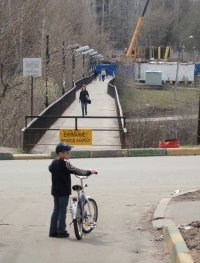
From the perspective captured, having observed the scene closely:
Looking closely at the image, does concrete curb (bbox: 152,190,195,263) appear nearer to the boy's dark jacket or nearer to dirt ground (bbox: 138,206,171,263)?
dirt ground (bbox: 138,206,171,263)

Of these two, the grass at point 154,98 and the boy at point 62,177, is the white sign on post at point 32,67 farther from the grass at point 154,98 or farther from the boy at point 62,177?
the grass at point 154,98

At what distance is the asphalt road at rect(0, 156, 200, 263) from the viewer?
792cm

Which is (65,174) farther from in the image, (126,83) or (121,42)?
(121,42)

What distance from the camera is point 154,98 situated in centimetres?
7200

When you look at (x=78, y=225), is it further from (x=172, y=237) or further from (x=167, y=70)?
(x=167, y=70)

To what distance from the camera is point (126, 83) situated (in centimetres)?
7669

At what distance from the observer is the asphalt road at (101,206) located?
26.0 ft

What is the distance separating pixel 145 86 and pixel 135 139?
186 feet

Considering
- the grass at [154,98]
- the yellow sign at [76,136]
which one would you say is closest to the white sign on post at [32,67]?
the yellow sign at [76,136]

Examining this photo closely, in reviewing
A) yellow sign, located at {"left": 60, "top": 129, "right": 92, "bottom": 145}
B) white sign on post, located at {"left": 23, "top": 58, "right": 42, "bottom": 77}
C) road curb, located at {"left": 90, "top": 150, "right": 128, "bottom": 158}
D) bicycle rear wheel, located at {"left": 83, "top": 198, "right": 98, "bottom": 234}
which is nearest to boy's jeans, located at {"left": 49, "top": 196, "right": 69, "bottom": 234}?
bicycle rear wheel, located at {"left": 83, "top": 198, "right": 98, "bottom": 234}

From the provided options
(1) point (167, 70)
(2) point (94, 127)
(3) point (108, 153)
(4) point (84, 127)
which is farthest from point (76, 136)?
(1) point (167, 70)

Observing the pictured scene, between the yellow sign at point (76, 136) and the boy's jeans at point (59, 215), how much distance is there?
13.0m

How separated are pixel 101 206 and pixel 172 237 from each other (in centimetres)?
385

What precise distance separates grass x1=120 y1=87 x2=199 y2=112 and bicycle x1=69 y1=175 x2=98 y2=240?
45.6m
